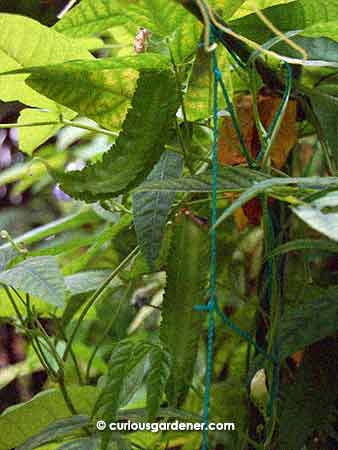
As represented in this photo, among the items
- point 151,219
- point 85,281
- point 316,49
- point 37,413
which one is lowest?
point 37,413

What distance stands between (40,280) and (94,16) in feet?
0.79

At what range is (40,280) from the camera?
565mm

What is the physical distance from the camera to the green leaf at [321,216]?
0.39 meters

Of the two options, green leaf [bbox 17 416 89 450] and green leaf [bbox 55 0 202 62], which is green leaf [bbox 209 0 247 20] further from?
green leaf [bbox 17 416 89 450]

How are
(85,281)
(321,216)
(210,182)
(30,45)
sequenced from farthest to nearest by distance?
(85,281)
(30,45)
(210,182)
(321,216)

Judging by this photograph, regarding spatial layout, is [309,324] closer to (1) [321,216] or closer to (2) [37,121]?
(1) [321,216]

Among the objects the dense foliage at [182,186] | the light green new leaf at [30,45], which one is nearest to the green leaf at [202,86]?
the dense foliage at [182,186]

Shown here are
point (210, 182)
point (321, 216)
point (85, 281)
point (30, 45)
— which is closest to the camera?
point (321, 216)

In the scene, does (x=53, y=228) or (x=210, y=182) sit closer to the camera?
(x=210, y=182)

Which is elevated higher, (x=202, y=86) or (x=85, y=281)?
(x=202, y=86)

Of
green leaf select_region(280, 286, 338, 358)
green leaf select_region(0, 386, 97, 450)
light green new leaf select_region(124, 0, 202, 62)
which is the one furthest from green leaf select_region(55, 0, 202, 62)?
green leaf select_region(0, 386, 97, 450)

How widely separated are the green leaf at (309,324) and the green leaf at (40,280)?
166mm

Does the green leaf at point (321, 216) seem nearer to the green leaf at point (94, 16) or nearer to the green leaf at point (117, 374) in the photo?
the green leaf at point (117, 374)

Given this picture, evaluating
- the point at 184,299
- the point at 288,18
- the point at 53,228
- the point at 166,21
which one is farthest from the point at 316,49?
the point at 53,228
